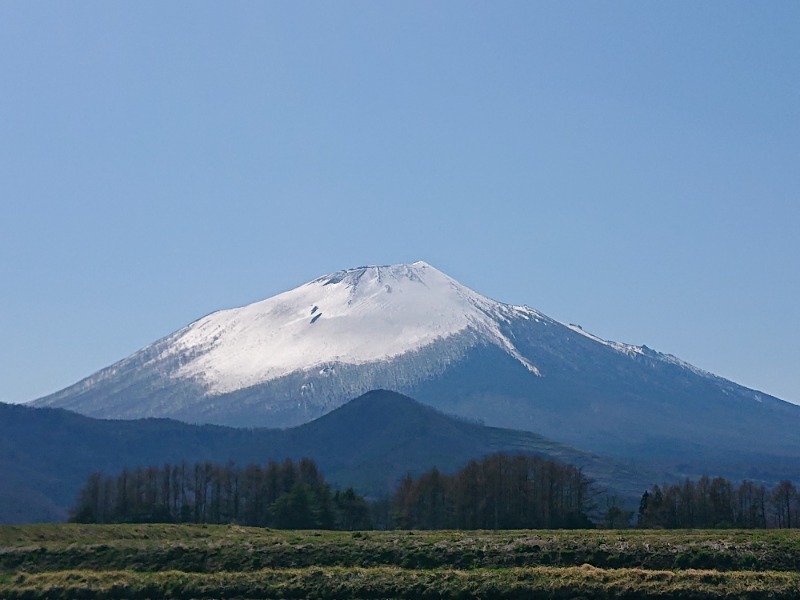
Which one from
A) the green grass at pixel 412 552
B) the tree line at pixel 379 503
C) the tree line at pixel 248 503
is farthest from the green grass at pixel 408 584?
the tree line at pixel 379 503

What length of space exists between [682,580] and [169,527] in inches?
1389

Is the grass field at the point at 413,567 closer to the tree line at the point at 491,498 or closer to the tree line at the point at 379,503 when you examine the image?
the tree line at the point at 379,503

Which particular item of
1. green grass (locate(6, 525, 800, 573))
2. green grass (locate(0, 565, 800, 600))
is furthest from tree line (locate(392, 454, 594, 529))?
green grass (locate(0, 565, 800, 600))

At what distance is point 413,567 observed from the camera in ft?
175

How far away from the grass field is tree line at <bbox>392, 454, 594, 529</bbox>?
4654cm

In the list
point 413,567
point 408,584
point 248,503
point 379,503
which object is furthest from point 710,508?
point 408,584

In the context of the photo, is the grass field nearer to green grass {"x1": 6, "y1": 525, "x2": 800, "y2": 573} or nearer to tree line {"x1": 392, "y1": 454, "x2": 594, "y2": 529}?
green grass {"x1": 6, "y1": 525, "x2": 800, "y2": 573}

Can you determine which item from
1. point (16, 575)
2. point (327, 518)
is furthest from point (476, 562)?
point (327, 518)

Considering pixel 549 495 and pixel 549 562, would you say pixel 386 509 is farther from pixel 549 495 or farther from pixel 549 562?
pixel 549 562

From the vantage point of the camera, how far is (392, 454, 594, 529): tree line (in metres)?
108

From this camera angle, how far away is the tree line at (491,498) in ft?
353

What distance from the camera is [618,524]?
103 m

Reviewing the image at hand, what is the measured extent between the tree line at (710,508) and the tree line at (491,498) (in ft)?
24.7

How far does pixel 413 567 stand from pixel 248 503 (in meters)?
67.1
